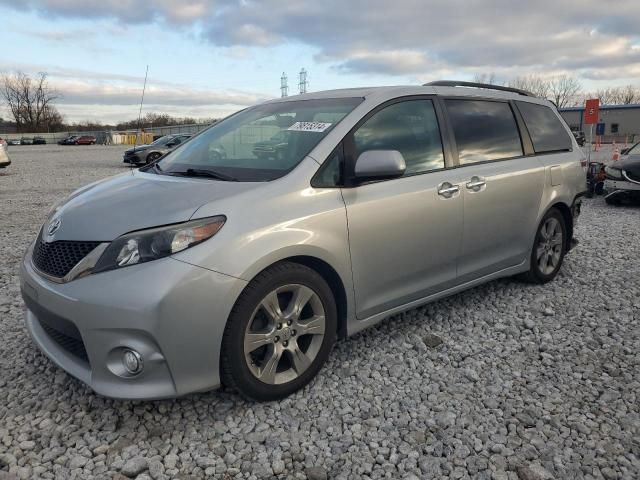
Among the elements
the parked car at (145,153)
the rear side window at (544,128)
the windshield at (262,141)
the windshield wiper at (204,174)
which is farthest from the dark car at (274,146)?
the parked car at (145,153)

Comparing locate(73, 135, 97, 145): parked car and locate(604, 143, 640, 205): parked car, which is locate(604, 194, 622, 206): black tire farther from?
locate(73, 135, 97, 145): parked car

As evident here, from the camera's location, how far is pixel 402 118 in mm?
3512

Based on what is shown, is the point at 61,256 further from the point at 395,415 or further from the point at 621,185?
the point at 621,185

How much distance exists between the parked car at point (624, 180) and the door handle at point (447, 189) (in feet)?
24.4

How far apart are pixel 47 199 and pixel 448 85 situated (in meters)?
9.51

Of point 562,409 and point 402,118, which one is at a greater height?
point 402,118

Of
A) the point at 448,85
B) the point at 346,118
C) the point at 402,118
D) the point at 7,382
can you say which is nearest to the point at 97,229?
the point at 7,382

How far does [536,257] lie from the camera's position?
15.2 feet

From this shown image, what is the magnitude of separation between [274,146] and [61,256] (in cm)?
139

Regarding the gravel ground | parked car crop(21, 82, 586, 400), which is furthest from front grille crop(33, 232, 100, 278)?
the gravel ground

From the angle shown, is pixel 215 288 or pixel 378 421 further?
pixel 378 421

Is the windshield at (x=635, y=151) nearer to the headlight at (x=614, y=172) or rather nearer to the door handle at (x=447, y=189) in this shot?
the headlight at (x=614, y=172)

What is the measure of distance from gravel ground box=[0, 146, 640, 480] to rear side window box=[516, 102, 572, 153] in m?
1.57

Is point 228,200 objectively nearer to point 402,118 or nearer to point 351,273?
point 351,273
